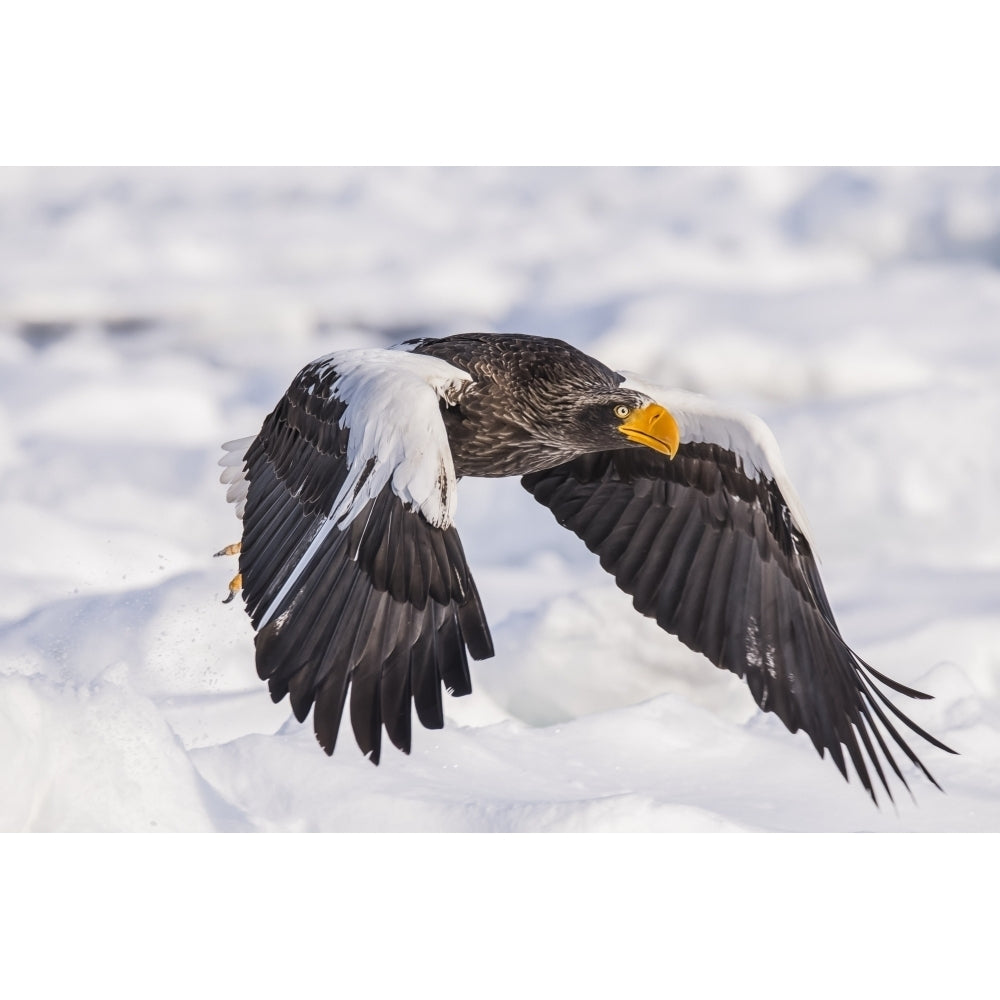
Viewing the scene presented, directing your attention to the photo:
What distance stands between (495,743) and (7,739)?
2.08 m

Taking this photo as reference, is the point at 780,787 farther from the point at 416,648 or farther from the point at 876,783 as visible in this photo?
the point at 416,648

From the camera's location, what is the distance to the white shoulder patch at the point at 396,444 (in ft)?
12.6

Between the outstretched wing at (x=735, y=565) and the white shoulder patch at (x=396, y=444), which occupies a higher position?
the white shoulder patch at (x=396, y=444)

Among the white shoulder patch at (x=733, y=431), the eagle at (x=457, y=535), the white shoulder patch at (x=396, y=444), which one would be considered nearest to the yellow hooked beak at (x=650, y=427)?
the eagle at (x=457, y=535)

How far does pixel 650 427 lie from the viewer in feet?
15.4

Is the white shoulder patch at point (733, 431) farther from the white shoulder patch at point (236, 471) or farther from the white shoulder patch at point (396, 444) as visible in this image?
the white shoulder patch at point (236, 471)

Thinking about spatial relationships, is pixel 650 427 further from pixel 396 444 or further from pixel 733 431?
pixel 396 444

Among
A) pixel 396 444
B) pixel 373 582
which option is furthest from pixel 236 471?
pixel 373 582

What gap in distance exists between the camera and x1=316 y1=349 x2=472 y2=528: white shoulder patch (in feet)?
12.6

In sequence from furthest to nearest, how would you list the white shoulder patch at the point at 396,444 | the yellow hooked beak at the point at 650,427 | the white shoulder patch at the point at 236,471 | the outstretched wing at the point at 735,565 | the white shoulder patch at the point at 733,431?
the white shoulder patch at the point at 236,471, the white shoulder patch at the point at 733,431, the outstretched wing at the point at 735,565, the yellow hooked beak at the point at 650,427, the white shoulder patch at the point at 396,444

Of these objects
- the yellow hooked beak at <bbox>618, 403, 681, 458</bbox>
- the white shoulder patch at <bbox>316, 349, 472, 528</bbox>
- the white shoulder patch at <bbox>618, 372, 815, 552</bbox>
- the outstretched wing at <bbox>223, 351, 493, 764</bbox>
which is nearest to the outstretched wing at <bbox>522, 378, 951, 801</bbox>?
the white shoulder patch at <bbox>618, 372, 815, 552</bbox>

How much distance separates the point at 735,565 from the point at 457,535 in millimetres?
1694

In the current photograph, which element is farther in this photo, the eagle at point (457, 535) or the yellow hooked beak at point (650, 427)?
the yellow hooked beak at point (650, 427)

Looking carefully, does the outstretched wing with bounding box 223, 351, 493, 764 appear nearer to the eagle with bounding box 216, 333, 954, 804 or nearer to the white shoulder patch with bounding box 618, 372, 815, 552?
the eagle with bounding box 216, 333, 954, 804
